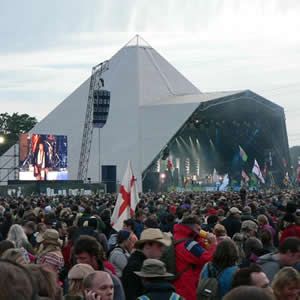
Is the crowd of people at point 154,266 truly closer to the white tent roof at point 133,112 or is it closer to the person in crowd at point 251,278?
the person in crowd at point 251,278

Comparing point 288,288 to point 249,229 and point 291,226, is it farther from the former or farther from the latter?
point 249,229

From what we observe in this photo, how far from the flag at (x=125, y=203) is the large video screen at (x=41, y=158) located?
36.7 m

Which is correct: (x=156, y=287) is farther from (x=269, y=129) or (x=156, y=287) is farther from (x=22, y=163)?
(x=269, y=129)

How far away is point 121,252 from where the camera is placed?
757 cm

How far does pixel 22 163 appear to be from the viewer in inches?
1902

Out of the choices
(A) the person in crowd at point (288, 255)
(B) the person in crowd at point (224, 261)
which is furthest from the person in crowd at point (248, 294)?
(A) the person in crowd at point (288, 255)

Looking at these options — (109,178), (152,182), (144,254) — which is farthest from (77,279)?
(152,182)

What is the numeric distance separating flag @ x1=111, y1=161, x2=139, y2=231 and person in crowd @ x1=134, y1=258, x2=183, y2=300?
18.6 feet

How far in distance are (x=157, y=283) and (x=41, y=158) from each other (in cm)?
4470

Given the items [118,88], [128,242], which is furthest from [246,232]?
[118,88]

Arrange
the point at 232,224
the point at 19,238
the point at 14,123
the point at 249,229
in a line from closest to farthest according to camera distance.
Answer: the point at 19,238
the point at 249,229
the point at 232,224
the point at 14,123

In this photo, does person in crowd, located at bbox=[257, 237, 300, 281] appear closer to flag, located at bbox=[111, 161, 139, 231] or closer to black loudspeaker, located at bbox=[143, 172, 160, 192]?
flag, located at bbox=[111, 161, 139, 231]

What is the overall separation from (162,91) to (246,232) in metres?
60.9

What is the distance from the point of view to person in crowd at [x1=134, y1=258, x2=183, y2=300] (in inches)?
179
